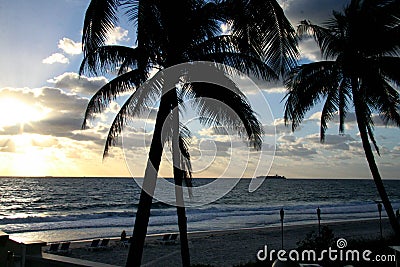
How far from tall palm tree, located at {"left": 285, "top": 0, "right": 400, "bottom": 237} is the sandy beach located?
6.65 m

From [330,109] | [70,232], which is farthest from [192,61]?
[70,232]

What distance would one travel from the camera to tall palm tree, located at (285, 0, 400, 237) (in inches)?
396

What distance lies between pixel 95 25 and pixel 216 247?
1440 cm

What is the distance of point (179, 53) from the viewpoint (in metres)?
6.69

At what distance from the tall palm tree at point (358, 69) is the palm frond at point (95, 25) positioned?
5370 millimetres

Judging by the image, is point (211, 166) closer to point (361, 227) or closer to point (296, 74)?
point (296, 74)

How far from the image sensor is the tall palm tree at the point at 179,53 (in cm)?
614

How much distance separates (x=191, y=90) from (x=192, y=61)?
72 centimetres

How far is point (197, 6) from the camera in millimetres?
6910

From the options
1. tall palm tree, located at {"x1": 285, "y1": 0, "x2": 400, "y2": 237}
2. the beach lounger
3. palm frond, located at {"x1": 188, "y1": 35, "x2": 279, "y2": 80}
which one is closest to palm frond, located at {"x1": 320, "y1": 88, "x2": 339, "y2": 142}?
tall palm tree, located at {"x1": 285, "y1": 0, "x2": 400, "y2": 237}

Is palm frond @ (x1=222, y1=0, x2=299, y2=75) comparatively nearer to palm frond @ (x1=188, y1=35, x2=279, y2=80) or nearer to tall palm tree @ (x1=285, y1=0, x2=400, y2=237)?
palm frond @ (x1=188, y1=35, x2=279, y2=80)

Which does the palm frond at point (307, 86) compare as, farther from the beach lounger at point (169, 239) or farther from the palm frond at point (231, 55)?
the beach lounger at point (169, 239)

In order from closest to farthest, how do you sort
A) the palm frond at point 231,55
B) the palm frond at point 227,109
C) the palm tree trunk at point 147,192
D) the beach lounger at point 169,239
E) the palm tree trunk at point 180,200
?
1. the palm tree trunk at point 147,192
2. the palm frond at point 231,55
3. the palm frond at point 227,109
4. the palm tree trunk at point 180,200
5. the beach lounger at point 169,239

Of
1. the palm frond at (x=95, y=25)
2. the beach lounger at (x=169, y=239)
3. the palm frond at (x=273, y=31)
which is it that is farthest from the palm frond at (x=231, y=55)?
the beach lounger at (x=169, y=239)
